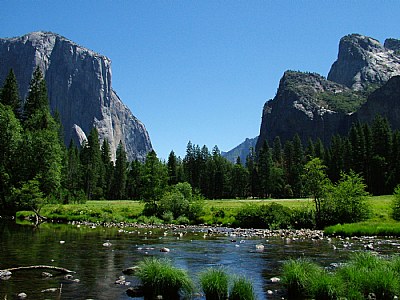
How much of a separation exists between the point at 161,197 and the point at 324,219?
27.7m

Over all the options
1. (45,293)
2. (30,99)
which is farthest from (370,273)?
(30,99)

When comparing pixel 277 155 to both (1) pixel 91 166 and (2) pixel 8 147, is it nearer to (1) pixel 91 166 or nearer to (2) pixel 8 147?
(1) pixel 91 166

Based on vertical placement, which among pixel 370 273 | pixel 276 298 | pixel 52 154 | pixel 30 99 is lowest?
pixel 276 298

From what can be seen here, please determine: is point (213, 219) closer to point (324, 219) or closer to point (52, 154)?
point (324, 219)

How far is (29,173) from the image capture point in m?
60.1

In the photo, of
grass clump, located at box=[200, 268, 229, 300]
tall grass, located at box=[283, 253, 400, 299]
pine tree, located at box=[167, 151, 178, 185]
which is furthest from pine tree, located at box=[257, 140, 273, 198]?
grass clump, located at box=[200, 268, 229, 300]

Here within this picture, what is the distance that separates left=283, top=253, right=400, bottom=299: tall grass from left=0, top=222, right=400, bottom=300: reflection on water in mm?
787

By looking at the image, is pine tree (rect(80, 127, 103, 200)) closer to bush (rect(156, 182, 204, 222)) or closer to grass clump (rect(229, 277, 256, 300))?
bush (rect(156, 182, 204, 222))

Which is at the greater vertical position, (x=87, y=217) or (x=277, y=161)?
(x=277, y=161)

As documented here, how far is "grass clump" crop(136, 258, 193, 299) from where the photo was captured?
13.4m

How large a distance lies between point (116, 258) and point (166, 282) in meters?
9.17

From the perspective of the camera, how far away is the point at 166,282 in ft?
44.2

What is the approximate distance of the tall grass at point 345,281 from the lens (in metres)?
12.4

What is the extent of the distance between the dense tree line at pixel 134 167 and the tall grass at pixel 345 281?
3149cm
